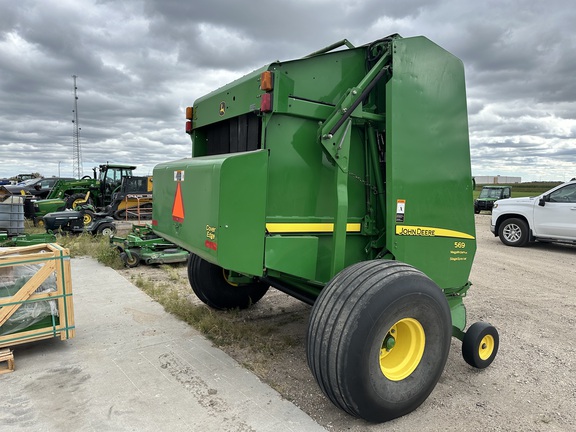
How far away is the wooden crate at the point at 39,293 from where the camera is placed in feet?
12.2

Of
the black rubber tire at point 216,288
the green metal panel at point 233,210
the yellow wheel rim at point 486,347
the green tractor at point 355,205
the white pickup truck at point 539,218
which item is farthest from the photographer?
the white pickup truck at point 539,218

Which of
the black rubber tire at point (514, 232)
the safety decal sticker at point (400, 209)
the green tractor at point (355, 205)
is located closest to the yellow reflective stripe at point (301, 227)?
the green tractor at point (355, 205)

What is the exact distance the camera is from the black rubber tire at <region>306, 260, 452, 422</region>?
2.57 m

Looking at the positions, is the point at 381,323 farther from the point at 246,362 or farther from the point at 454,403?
the point at 246,362

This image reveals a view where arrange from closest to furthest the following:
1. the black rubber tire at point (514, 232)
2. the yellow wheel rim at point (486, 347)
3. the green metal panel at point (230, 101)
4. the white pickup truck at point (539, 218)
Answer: the green metal panel at point (230, 101) → the yellow wheel rim at point (486, 347) → the white pickup truck at point (539, 218) → the black rubber tire at point (514, 232)

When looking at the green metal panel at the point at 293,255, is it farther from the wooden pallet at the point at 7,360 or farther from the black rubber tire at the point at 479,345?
the wooden pallet at the point at 7,360

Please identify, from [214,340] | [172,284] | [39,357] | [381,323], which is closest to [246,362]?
[214,340]

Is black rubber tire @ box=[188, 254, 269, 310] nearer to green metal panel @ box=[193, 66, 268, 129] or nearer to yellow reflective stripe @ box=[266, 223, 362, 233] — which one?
green metal panel @ box=[193, 66, 268, 129]

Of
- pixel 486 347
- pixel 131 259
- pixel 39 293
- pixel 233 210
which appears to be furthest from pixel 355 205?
pixel 131 259

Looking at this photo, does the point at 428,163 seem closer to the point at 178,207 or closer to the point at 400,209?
the point at 400,209

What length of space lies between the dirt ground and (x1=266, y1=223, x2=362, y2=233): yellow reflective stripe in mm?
1237

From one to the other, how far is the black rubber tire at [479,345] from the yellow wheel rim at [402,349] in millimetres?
821

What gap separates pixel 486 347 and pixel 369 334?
1725 millimetres

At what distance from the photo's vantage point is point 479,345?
3.58 metres
